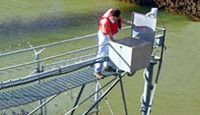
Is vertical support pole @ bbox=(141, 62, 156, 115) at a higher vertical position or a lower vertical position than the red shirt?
lower

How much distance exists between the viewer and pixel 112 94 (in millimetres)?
10555

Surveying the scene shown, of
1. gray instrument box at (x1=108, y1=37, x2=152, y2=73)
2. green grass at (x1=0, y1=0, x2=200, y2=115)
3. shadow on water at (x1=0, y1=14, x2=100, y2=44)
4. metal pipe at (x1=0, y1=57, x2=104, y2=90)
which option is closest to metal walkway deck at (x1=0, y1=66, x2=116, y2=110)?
metal pipe at (x1=0, y1=57, x2=104, y2=90)

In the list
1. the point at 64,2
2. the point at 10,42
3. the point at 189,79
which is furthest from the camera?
the point at 64,2

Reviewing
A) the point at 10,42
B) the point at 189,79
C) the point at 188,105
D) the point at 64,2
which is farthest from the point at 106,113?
the point at 64,2

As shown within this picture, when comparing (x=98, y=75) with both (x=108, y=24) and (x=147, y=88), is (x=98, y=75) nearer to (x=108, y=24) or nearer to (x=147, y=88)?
(x=108, y=24)

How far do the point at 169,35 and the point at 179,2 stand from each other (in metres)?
5.40

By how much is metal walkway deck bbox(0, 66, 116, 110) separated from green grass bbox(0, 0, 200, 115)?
2710mm

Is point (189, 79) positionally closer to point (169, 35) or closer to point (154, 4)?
point (169, 35)

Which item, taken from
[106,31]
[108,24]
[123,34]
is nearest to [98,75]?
[106,31]

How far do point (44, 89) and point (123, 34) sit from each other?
952cm

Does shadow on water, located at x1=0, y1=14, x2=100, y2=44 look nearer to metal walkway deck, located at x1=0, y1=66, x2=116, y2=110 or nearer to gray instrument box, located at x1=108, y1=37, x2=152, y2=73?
metal walkway deck, located at x1=0, y1=66, x2=116, y2=110

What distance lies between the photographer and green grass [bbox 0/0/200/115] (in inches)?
404

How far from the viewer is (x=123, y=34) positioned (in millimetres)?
15344

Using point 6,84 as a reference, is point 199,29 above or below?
below
